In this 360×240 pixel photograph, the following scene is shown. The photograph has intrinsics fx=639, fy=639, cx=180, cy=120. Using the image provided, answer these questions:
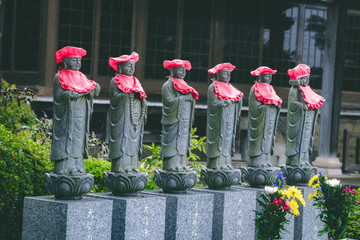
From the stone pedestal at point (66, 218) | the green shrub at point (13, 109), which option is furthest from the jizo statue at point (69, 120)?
the green shrub at point (13, 109)

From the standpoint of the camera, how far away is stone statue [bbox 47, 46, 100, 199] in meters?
6.12

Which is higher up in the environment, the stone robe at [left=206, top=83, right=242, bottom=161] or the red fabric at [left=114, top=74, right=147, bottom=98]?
the red fabric at [left=114, top=74, right=147, bottom=98]

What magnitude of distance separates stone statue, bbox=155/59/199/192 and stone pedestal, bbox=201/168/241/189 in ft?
1.45

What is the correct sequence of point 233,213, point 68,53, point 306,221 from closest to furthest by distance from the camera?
1. point 68,53
2. point 233,213
3. point 306,221

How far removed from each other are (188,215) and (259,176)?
54.4 inches

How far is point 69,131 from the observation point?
615cm

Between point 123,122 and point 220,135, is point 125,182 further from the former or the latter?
point 220,135

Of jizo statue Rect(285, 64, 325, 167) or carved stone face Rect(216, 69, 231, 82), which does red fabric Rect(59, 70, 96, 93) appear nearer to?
carved stone face Rect(216, 69, 231, 82)

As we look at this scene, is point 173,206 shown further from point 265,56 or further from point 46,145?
point 265,56

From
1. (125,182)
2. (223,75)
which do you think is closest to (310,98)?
(223,75)

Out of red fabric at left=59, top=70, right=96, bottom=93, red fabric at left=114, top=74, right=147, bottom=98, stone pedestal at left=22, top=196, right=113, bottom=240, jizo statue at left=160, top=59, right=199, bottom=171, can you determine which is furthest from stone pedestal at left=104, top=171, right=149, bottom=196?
red fabric at left=59, top=70, right=96, bottom=93

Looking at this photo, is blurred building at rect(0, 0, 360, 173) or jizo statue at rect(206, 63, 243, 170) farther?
blurred building at rect(0, 0, 360, 173)

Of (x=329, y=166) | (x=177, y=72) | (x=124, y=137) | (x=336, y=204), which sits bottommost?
(x=329, y=166)

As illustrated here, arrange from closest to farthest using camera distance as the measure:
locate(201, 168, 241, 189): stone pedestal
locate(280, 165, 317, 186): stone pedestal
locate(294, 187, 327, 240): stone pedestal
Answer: locate(201, 168, 241, 189): stone pedestal, locate(294, 187, 327, 240): stone pedestal, locate(280, 165, 317, 186): stone pedestal
